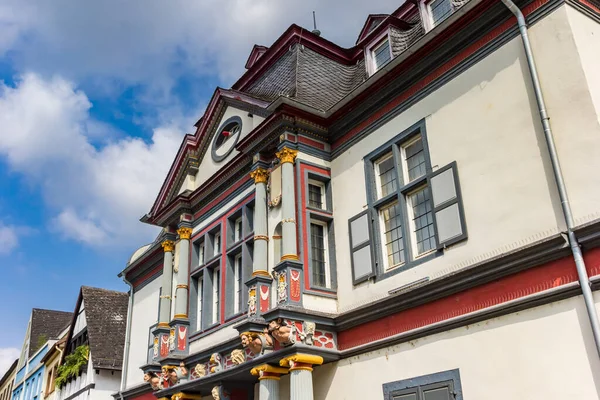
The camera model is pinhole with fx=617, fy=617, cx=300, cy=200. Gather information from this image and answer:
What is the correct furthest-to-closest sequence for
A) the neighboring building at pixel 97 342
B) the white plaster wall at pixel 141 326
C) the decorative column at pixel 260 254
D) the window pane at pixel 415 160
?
the neighboring building at pixel 97 342 < the white plaster wall at pixel 141 326 < the decorative column at pixel 260 254 < the window pane at pixel 415 160

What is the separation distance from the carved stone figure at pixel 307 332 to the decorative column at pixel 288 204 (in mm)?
1476

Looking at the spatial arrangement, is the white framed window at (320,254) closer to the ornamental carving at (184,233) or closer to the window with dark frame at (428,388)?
the window with dark frame at (428,388)

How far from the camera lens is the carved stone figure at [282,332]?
12.6 metres

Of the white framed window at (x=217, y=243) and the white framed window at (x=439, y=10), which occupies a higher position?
the white framed window at (x=439, y=10)

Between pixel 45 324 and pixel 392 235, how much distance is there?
4820 centimetres

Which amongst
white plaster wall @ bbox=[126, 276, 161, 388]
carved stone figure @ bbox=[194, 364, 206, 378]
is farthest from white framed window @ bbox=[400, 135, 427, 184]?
white plaster wall @ bbox=[126, 276, 161, 388]

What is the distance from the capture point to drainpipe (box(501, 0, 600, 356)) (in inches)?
344

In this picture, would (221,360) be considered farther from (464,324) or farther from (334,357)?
(464,324)

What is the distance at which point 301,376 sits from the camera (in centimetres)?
1260

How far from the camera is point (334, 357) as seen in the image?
13.1 m

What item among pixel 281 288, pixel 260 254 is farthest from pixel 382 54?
pixel 281 288

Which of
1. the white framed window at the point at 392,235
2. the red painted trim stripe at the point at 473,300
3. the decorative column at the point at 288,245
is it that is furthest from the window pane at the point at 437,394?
the decorative column at the point at 288,245

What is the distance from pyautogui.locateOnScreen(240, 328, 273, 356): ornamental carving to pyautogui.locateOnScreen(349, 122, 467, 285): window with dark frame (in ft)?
7.48

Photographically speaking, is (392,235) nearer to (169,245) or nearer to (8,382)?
(169,245)
